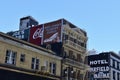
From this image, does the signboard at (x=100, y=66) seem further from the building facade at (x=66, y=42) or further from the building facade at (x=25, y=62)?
the building facade at (x=25, y=62)

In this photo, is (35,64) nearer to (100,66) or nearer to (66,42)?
(66,42)

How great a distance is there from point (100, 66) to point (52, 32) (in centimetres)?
2826

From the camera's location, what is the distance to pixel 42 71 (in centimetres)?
4369

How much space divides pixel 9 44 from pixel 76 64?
19639 millimetres

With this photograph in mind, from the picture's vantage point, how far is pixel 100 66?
75812 mm

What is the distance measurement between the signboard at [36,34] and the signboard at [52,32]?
138 centimetres

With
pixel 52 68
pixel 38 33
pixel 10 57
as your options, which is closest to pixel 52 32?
pixel 38 33

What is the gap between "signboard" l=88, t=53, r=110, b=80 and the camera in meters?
73.6

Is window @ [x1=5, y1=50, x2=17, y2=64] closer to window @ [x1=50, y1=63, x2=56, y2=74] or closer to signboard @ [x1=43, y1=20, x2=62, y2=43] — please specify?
window @ [x1=50, y1=63, x2=56, y2=74]

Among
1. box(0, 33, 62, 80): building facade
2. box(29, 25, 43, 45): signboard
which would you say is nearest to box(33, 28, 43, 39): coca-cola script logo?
box(29, 25, 43, 45): signboard

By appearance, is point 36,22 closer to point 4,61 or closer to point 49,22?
point 49,22

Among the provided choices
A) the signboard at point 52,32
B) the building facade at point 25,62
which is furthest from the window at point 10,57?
the signboard at point 52,32

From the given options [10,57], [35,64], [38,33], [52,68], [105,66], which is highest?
[38,33]

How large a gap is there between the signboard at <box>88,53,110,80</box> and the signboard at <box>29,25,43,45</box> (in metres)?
27.0
